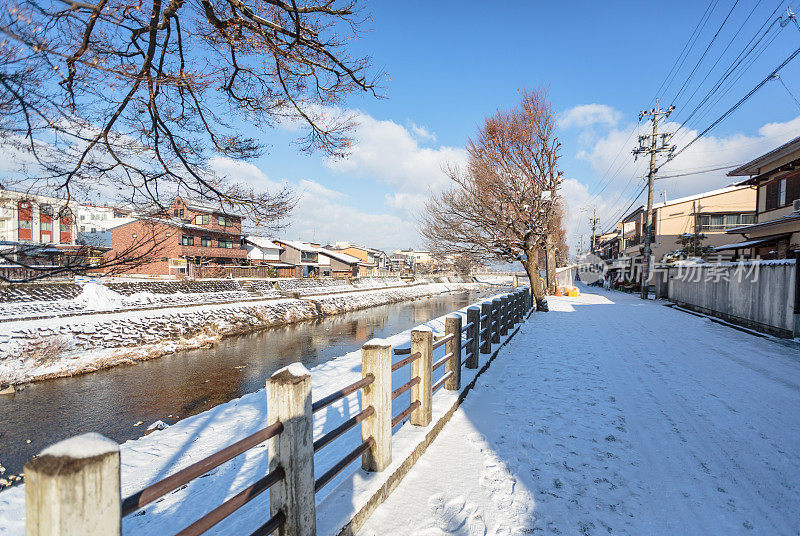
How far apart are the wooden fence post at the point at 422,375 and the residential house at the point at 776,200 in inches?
716

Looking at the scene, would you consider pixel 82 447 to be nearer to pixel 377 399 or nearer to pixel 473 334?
pixel 377 399

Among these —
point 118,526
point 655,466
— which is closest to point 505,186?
point 655,466

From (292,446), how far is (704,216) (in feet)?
131

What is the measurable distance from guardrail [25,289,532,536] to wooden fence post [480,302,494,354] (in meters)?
2.94

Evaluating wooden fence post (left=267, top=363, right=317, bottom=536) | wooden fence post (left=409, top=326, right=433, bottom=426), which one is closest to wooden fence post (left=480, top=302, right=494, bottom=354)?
wooden fence post (left=409, top=326, right=433, bottom=426)

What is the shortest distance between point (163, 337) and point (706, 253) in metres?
33.2

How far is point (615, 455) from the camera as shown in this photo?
3918mm

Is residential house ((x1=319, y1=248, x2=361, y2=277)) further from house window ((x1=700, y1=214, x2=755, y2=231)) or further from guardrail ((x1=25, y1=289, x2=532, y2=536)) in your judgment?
guardrail ((x1=25, y1=289, x2=532, y2=536))

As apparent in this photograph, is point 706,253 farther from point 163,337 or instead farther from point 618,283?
point 163,337

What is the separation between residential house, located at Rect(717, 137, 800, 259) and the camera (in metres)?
15.6

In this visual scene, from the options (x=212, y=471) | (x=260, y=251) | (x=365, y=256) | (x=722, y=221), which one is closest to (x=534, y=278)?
(x=212, y=471)

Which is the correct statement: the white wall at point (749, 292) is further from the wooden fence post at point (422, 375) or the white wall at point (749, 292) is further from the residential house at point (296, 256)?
the residential house at point (296, 256)

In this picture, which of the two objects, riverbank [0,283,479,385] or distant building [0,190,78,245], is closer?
distant building [0,190,78,245]

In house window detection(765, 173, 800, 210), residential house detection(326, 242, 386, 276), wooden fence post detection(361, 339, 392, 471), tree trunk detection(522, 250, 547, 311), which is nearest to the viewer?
wooden fence post detection(361, 339, 392, 471)
